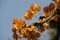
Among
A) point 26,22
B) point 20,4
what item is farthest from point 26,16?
point 20,4

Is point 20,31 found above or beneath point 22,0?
beneath

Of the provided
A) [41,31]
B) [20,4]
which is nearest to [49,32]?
[41,31]

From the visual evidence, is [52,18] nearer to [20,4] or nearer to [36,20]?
[36,20]

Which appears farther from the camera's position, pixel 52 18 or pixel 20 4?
pixel 20 4

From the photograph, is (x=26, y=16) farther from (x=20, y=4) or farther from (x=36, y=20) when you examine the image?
(x=20, y=4)

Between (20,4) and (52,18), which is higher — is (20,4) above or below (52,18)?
above

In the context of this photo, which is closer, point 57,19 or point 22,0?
point 57,19

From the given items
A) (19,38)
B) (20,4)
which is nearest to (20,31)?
(19,38)

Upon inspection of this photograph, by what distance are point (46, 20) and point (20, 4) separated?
427 millimetres

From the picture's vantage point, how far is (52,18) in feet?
1.55

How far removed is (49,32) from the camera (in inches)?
18.1

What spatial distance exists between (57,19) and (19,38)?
12cm

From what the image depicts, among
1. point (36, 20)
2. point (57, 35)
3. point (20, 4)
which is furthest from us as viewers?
point (20, 4)

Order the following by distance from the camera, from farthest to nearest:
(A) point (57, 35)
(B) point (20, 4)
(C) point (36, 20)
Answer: (B) point (20, 4) → (C) point (36, 20) → (A) point (57, 35)
